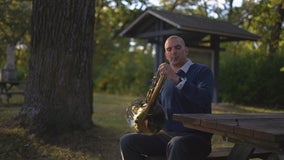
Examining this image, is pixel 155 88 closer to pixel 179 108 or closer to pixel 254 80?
pixel 179 108

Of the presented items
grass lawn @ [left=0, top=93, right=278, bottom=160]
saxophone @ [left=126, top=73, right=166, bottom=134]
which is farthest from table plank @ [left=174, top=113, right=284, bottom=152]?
grass lawn @ [left=0, top=93, right=278, bottom=160]

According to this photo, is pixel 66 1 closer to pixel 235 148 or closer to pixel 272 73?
pixel 235 148

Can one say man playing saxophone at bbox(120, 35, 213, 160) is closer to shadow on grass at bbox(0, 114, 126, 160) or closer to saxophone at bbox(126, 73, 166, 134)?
saxophone at bbox(126, 73, 166, 134)

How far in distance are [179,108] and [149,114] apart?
0.28 meters

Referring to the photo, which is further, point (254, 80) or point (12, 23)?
point (254, 80)

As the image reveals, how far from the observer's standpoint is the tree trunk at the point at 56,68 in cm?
650

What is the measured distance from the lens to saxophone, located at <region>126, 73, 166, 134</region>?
4055 mm

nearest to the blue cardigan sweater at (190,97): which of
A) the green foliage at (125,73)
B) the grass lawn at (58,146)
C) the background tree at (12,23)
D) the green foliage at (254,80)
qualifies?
the grass lawn at (58,146)

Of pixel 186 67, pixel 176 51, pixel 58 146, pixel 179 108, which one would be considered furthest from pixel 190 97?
pixel 58 146

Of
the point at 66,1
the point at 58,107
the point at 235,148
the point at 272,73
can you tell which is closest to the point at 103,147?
the point at 58,107

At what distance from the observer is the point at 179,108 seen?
13.4 ft

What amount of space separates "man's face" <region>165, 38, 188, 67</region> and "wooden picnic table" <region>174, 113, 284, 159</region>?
0.76m

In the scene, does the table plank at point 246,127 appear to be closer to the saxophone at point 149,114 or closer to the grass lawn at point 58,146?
the saxophone at point 149,114

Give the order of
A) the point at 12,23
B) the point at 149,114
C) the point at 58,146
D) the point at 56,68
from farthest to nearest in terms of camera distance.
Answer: the point at 12,23 → the point at 56,68 → the point at 58,146 → the point at 149,114
